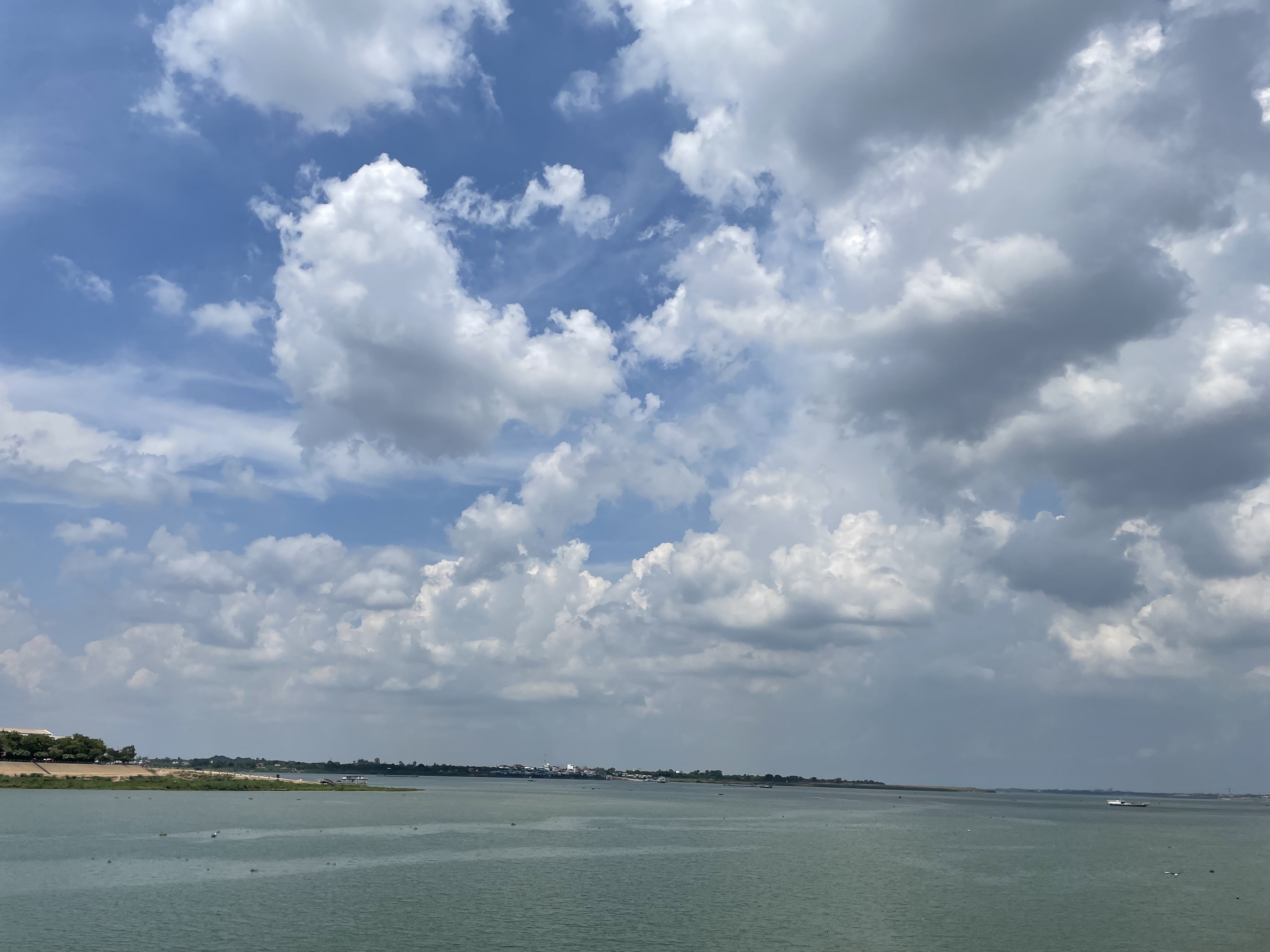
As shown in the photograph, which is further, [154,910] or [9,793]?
[9,793]

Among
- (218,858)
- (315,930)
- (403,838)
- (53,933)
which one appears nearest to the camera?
(53,933)

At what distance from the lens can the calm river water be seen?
64.1m

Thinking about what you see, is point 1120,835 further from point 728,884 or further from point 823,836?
point 728,884

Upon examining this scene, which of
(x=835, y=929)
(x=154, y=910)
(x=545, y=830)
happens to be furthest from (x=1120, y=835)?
(x=154, y=910)

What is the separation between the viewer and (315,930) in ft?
209

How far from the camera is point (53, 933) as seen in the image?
59.5 m

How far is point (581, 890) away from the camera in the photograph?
85375 millimetres

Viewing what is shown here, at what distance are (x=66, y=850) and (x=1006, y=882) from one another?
355ft

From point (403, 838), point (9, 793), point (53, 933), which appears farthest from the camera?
point (9, 793)

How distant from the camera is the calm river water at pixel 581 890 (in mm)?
64062

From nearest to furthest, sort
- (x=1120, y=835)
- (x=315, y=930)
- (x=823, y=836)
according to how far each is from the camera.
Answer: (x=315, y=930)
(x=823, y=836)
(x=1120, y=835)

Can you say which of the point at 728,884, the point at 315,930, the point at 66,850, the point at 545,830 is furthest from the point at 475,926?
the point at 545,830

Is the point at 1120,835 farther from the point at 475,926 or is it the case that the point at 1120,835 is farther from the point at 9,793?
the point at 9,793

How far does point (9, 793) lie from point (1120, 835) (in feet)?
796
